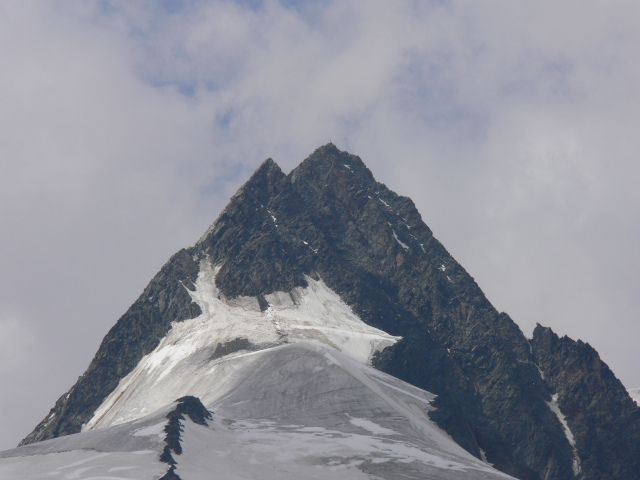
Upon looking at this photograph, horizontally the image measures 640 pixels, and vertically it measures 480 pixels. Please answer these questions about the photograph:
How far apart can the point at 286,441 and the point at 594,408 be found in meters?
97.9

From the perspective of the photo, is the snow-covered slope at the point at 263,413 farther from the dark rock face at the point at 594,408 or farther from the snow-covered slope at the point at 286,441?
the dark rock face at the point at 594,408

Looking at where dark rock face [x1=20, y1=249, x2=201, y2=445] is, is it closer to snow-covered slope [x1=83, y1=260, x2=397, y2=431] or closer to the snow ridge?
snow-covered slope [x1=83, y1=260, x2=397, y2=431]

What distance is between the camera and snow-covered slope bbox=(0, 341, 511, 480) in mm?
89188

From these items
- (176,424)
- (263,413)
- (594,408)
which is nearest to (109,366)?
(263,413)

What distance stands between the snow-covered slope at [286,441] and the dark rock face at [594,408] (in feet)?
162

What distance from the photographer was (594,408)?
182000mm

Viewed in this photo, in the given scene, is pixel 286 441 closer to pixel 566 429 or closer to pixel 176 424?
pixel 176 424

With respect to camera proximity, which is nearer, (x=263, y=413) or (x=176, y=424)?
(x=176, y=424)

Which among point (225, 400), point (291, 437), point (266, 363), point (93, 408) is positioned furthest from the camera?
point (93, 408)

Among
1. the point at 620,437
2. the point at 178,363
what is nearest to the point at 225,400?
the point at 178,363

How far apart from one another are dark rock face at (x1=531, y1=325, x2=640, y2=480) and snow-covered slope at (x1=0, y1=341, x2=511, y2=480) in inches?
1938

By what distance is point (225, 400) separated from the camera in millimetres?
131125

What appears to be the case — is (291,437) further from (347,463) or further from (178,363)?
(178,363)

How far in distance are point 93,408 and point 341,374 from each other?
229 ft
